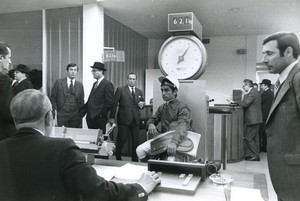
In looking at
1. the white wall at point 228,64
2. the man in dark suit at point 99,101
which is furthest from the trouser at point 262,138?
the man in dark suit at point 99,101

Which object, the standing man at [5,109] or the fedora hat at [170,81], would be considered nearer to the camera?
the standing man at [5,109]

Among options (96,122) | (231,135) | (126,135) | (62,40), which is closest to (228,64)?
(231,135)

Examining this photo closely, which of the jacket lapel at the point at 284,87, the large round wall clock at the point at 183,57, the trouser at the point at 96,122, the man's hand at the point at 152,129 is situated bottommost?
the trouser at the point at 96,122

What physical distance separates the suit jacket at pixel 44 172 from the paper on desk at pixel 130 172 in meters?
0.37

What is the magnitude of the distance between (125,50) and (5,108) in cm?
436

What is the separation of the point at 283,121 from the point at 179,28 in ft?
3.17

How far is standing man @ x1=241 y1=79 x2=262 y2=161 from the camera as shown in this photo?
15.2 feet

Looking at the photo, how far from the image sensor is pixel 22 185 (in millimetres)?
843

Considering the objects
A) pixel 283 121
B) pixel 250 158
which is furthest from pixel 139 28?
pixel 283 121

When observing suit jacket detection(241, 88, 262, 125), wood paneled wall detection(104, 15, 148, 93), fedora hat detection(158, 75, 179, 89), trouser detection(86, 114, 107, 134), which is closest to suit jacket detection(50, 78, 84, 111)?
trouser detection(86, 114, 107, 134)

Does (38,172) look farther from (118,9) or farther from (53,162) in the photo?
(118,9)

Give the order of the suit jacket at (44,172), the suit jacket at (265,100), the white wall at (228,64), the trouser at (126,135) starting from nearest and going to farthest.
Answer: the suit jacket at (44,172) → the trouser at (126,135) → the suit jacket at (265,100) → the white wall at (228,64)

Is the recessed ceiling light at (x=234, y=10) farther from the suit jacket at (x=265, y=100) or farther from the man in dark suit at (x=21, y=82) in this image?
the man in dark suit at (x=21, y=82)

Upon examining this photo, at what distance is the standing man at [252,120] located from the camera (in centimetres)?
463
